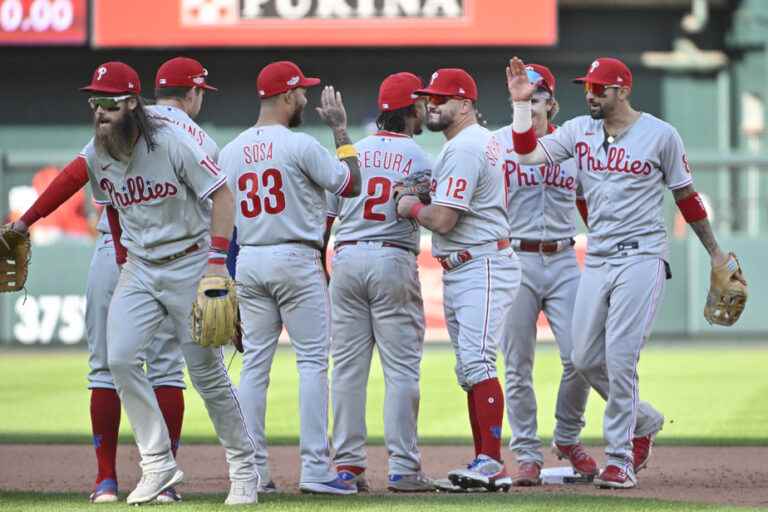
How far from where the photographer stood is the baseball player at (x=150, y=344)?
638cm

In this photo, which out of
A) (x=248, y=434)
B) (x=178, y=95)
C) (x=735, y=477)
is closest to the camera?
(x=248, y=434)

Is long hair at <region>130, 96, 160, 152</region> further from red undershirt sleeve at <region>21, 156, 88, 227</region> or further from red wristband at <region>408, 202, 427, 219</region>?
red wristband at <region>408, 202, 427, 219</region>

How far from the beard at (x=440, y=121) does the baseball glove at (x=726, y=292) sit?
4.74 feet

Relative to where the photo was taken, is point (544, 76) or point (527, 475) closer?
point (527, 475)

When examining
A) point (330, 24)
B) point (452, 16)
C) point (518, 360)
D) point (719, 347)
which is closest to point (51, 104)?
point (330, 24)

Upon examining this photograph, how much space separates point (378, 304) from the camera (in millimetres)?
7062

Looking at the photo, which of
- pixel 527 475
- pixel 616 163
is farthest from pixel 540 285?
pixel 527 475

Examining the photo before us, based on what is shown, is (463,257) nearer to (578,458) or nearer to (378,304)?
(378,304)

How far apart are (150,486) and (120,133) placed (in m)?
1.44

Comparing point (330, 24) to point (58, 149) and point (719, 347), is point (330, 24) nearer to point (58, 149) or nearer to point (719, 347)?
point (58, 149)

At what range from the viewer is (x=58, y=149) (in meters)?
23.2

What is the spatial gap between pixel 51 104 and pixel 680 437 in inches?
633

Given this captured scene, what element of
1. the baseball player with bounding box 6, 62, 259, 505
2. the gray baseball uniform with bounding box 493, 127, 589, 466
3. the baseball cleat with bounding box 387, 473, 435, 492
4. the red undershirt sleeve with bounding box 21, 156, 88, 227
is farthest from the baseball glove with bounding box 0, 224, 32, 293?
the gray baseball uniform with bounding box 493, 127, 589, 466

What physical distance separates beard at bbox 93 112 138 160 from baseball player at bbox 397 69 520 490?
1419 millimetres
